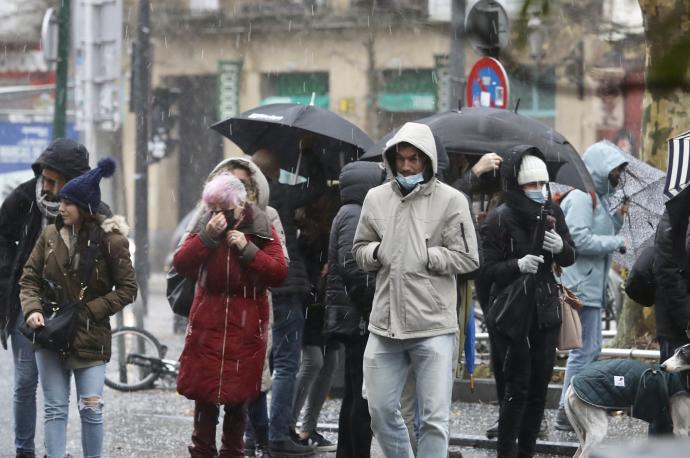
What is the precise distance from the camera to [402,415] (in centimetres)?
769

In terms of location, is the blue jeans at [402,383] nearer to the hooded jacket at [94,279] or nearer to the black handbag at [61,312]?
the hooded jacket at [94,279]

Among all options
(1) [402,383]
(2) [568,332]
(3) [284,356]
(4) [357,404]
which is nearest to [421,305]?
(1) [402,383]

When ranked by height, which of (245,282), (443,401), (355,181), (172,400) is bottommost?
(172,400)

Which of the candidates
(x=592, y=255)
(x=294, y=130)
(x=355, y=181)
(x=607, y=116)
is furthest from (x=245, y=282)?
(x=607, y=116)

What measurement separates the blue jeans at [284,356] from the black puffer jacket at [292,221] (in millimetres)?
61

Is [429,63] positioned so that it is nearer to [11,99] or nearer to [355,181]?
[11,99]

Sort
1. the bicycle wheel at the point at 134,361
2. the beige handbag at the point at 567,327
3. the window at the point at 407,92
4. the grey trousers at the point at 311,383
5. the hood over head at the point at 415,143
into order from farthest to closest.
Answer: the window at the point at 407,92 < the bicycle wheel at the point at 134,361 < the grey trousers at the point at 311,383 < the beige handbag at the point at 567,327 < the hood over head at the point at 415,143

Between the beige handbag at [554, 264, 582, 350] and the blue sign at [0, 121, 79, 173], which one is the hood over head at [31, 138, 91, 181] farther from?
the blue sign at [0, 121, 79, 173]

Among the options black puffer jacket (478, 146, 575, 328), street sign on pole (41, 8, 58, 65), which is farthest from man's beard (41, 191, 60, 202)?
street sign on pole (41, 8, 58, 65)

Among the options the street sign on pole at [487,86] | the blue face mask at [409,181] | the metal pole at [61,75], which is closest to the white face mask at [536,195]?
the blue face mask at [409,181]

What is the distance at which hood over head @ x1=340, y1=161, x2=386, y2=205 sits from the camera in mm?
7582

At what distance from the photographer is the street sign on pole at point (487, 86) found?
12.3 m

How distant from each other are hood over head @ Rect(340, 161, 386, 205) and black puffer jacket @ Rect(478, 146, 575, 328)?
75 cm

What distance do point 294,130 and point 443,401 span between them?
326 centimetres
